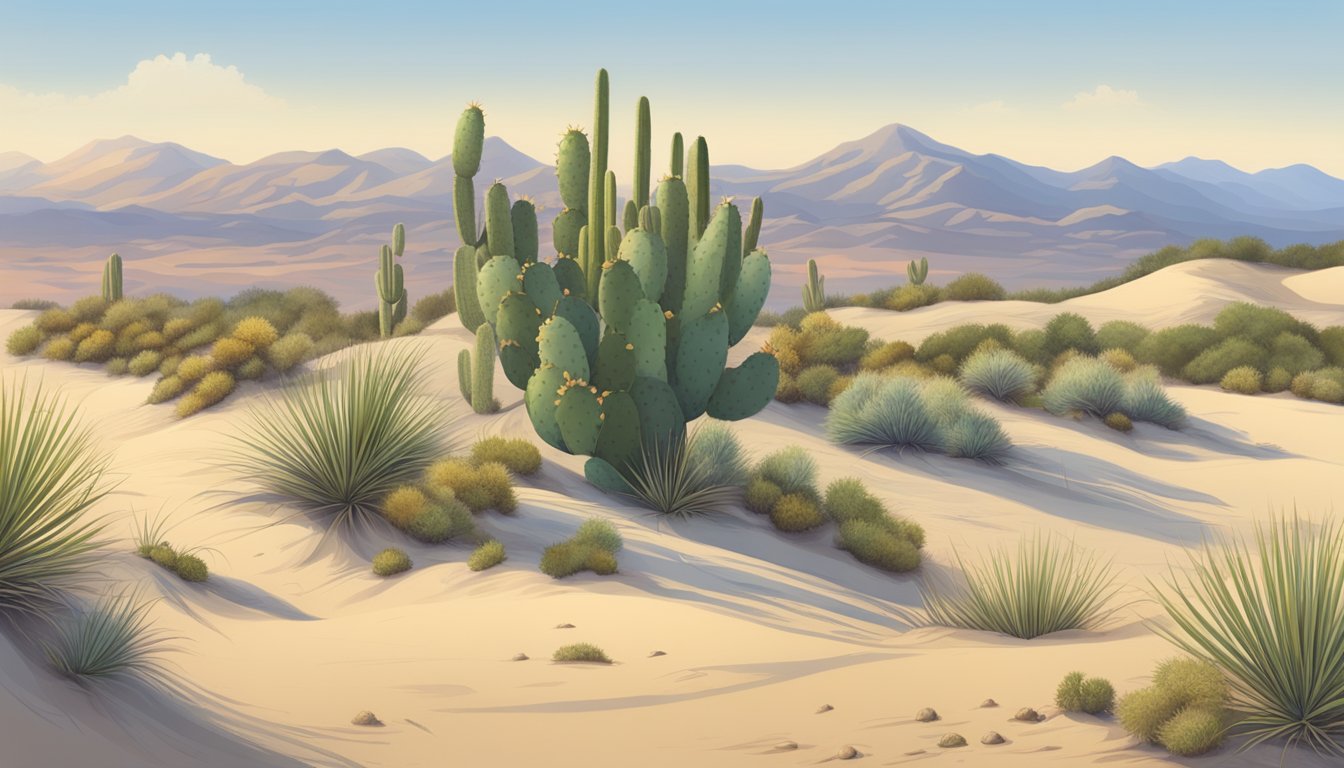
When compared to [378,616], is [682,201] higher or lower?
higher

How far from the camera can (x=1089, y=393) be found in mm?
18984

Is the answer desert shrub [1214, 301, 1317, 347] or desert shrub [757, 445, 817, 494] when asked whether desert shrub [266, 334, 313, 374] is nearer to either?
desert shrub [757, 445, 817, 494]

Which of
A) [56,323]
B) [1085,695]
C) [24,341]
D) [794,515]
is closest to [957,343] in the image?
[794,515]

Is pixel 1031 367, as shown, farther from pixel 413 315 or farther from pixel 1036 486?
pixel 413 315

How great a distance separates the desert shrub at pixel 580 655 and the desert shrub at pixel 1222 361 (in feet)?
64.6

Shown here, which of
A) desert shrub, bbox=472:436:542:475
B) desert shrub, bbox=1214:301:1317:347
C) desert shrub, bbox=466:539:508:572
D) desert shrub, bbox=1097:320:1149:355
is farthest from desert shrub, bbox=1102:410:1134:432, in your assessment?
desert shrub, bbox=466:539:508:572

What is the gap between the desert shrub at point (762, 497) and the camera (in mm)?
12453

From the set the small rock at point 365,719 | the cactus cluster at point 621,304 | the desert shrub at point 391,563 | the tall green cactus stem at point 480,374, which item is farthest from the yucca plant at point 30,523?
the tall green cactus stem at point 480,374

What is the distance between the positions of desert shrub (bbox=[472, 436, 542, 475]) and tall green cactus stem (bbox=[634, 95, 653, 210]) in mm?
3014

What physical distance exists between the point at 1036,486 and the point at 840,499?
3812 mm

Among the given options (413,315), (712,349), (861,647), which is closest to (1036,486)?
(712,349)

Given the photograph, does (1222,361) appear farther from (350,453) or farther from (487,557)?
(350,453)

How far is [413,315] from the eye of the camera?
28625mm

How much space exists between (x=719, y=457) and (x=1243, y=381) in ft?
47.6
